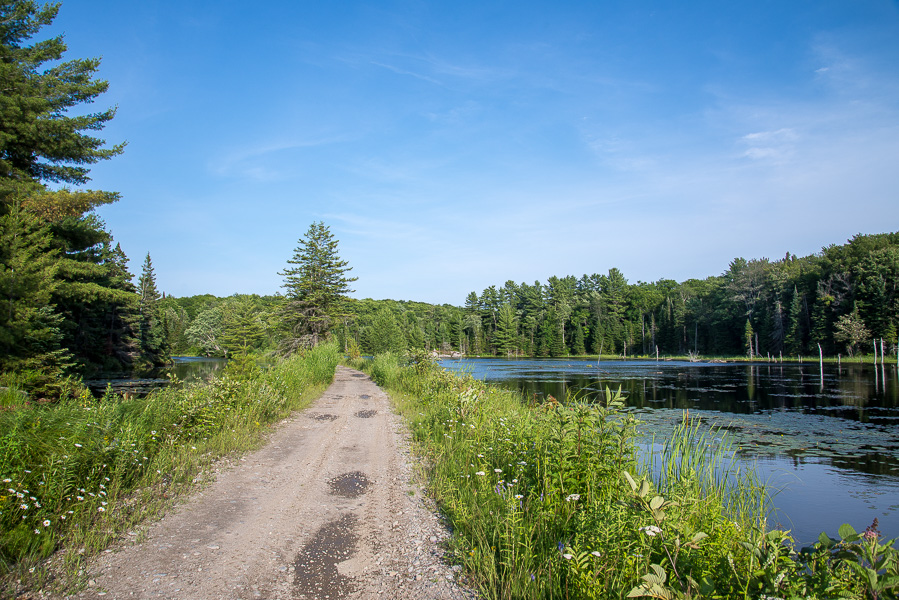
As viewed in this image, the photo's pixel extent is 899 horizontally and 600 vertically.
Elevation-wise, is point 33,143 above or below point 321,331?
above

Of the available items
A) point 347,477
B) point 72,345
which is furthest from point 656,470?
point 72,345

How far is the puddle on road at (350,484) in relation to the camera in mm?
5359

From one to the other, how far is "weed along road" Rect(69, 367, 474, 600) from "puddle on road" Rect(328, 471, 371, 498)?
0.04 feet

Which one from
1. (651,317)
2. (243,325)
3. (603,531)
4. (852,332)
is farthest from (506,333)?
(603,531)

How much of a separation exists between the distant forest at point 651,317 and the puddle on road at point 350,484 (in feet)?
78.1

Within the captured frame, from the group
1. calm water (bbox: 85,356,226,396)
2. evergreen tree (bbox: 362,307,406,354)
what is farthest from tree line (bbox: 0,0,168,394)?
evergreen tree (bbox: 362,307,406,354)

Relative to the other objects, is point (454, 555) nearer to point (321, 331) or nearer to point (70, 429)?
point (70, 429)

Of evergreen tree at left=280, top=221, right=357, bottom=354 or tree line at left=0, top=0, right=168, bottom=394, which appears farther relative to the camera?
evergreen tree at left=280, top=221, right=357, bottom=354

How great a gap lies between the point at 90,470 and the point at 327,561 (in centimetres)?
285

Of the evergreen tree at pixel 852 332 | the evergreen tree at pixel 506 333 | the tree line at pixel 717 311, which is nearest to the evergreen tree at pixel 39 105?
the tree line at pixel 717 311

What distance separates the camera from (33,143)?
46.7 ft

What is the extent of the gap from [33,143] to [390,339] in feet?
88.1

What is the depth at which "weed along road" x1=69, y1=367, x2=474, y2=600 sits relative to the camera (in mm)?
3248

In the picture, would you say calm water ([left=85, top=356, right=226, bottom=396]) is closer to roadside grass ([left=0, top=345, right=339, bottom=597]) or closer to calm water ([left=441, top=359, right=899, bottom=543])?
roadside grass ([left=0, top=345, right=339, bottom=597])
